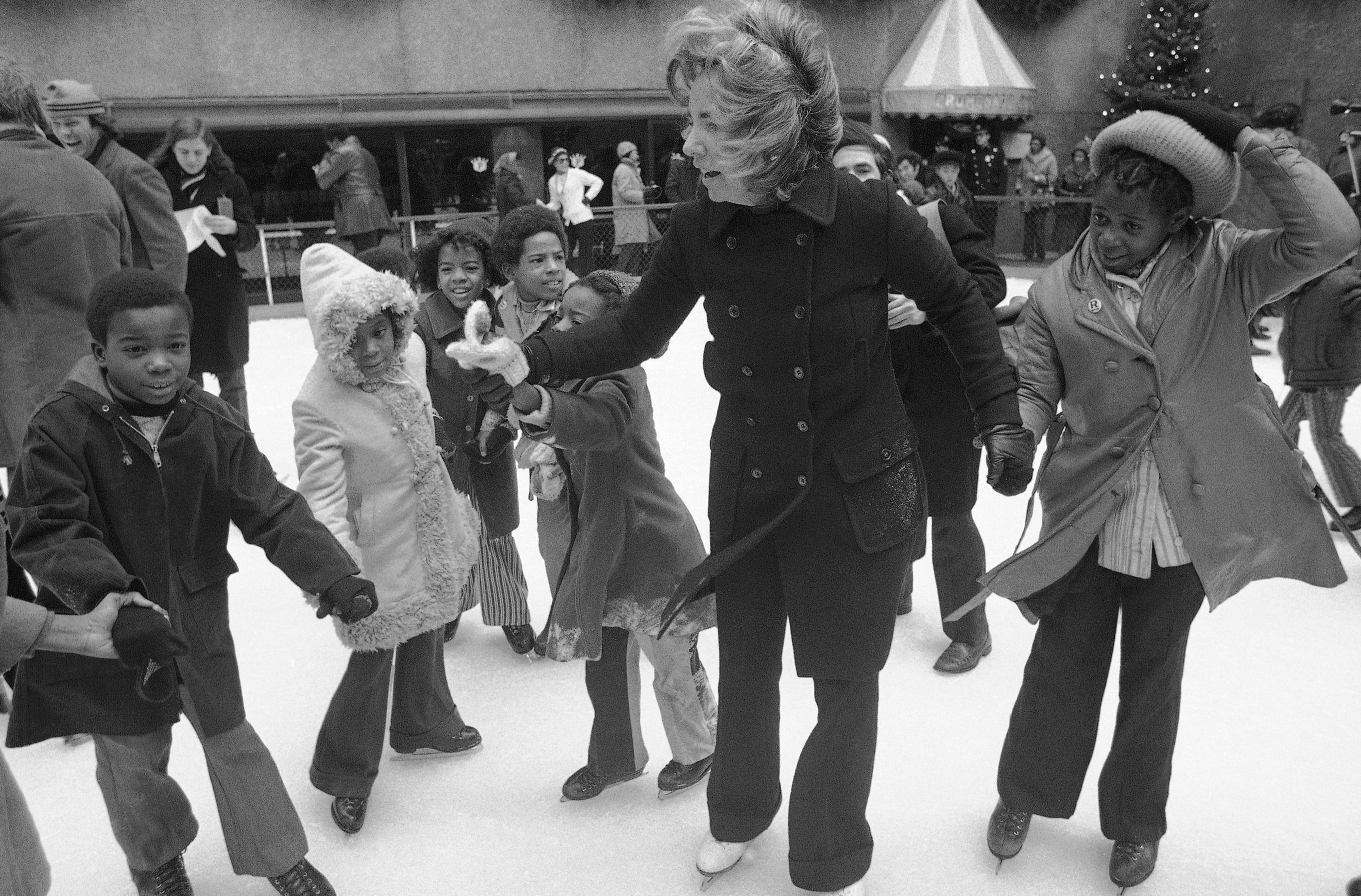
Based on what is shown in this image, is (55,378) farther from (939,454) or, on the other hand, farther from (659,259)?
(939,454)

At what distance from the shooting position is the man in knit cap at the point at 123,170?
4.18 metres

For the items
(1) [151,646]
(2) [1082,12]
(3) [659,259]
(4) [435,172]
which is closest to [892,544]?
(3) [659,259]

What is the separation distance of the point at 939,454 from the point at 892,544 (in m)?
1.20

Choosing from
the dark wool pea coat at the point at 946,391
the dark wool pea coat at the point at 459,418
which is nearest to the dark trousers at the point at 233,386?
the dark wool pea coat at the point at 459,418

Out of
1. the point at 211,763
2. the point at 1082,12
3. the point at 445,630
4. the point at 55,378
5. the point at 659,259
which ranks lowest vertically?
the point at 445,630

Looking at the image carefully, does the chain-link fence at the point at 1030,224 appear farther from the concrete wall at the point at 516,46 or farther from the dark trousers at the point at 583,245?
the dark trousers at the point at 583,245

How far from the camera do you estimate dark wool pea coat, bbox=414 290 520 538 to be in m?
3.51

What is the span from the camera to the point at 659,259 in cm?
226

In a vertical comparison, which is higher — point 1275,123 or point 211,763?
point 1275,123

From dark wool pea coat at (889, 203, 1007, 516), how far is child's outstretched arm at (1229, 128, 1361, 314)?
3.50ft

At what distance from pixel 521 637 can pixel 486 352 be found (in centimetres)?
191

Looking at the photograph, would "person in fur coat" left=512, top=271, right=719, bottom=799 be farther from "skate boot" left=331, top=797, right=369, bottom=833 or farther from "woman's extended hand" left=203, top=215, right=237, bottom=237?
"woman's extended hand" left=203, top=215, right=237, bottom=237

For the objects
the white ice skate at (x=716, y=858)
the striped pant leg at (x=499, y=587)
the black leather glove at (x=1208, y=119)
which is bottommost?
the white ice skate at (x=716, y=858)

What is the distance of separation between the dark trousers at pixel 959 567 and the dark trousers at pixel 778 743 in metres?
1.14
